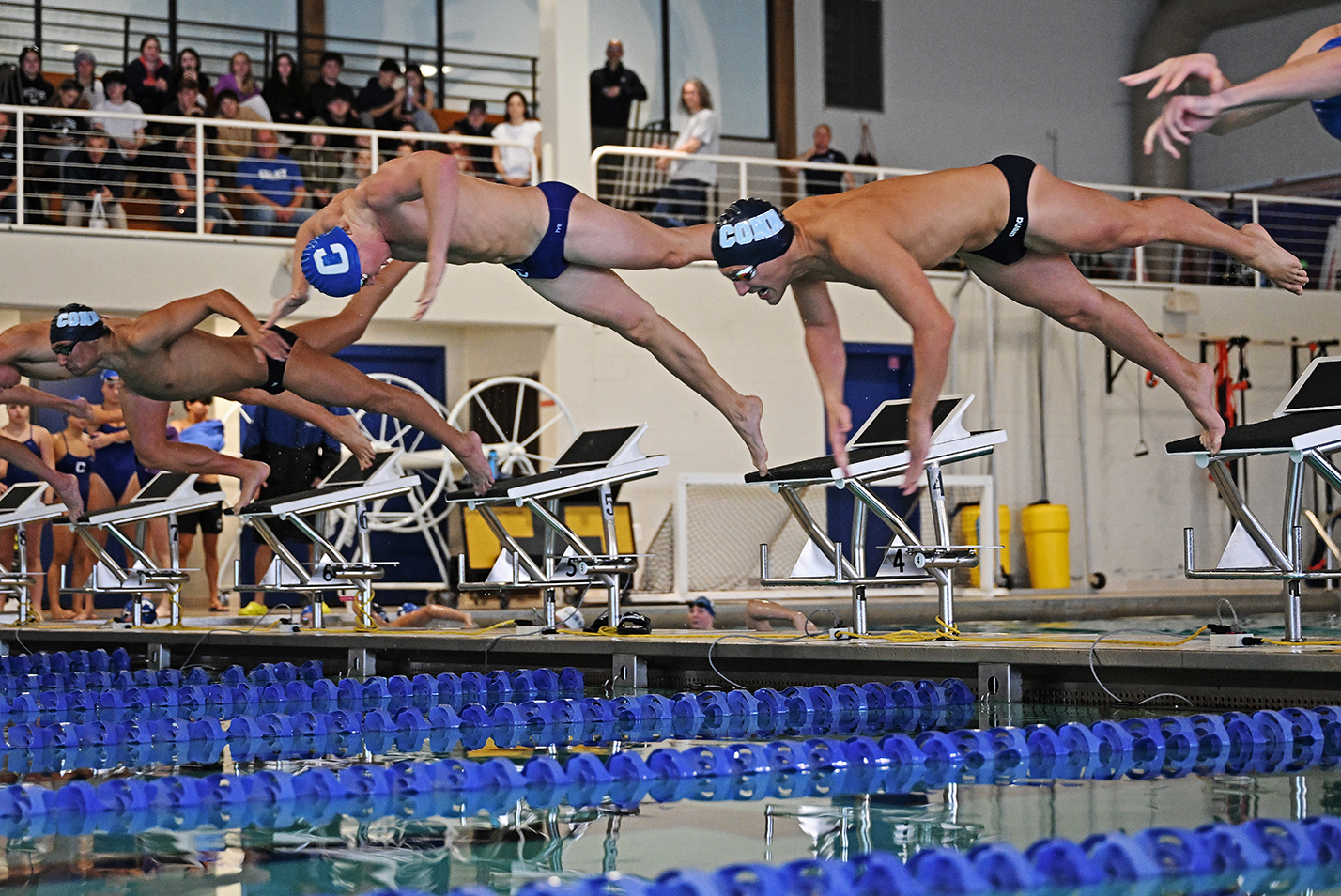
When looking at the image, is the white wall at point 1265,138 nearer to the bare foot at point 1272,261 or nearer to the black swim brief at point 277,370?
the bare foot at point 1272,261

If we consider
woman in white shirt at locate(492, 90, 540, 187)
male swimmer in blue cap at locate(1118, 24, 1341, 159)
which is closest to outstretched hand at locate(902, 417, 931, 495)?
male swimmer in blue cap at locate(1118, 24, 1341, 159)

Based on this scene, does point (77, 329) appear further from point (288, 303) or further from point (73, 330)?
point (288, 303)

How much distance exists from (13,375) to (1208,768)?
594 centimetres

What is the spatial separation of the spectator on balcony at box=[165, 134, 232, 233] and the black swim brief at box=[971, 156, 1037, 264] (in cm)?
827

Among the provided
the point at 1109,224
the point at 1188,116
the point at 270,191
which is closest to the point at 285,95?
the point at 270,191

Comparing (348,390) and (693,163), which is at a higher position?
(693,163)

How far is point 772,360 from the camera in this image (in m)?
13.8

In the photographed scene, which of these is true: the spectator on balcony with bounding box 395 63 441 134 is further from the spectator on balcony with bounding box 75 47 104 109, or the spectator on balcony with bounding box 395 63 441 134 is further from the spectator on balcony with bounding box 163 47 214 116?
the spectator on balcony with bounding box 75 47 104 109

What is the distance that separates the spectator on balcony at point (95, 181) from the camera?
39.1ft

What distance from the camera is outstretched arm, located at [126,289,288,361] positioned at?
6.47 meters

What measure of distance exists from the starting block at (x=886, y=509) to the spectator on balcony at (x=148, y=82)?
316 inches

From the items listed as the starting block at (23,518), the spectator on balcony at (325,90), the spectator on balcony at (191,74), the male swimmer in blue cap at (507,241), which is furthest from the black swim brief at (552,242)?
the spectator on balcony at (191,74)

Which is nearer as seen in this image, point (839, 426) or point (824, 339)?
point (839, 426)

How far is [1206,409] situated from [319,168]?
935 cm
